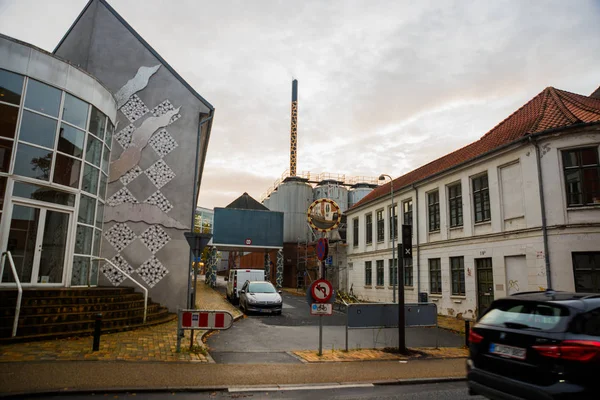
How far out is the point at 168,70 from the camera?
1834 cm

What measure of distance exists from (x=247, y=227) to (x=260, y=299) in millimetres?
20681

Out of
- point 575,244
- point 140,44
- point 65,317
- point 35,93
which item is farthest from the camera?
point 140,44

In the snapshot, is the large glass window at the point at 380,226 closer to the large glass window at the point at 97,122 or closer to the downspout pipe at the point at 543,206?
the downspout pipe at the point at 543,206

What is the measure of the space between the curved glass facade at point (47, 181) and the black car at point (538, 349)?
1136cm

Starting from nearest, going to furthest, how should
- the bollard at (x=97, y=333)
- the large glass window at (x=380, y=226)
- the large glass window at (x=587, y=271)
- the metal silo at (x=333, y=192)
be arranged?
the bollard at (x=97, y=333)
the large glass window at (x=587, y=271)
the large glass window at (x=380, y=226)
the metal silo at (x=333, y=192)

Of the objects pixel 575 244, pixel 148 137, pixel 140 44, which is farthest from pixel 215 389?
pixel 140 44

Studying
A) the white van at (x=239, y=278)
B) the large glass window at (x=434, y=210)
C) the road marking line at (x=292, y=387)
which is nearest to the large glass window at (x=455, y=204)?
the large glass window at (x=434, y=210)

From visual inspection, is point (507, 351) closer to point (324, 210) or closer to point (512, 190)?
point (512, 190)

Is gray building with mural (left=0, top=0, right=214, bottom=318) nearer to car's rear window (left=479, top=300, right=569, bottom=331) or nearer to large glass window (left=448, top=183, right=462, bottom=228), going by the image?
car's rear window (left=479, top=300, right=569, bottom=331)

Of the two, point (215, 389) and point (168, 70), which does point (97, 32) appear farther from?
point (215, 389)

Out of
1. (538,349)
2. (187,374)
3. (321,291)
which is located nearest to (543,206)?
(321,291)

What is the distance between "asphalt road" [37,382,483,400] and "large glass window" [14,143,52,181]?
308 inches

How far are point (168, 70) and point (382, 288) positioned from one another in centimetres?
2001

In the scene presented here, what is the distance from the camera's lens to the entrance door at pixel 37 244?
11258 millimetres
